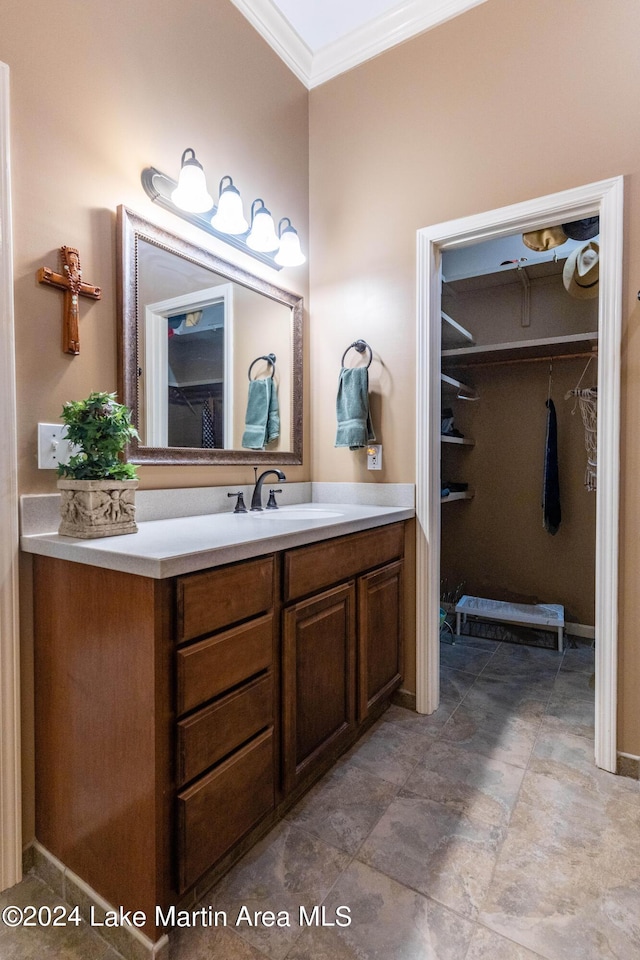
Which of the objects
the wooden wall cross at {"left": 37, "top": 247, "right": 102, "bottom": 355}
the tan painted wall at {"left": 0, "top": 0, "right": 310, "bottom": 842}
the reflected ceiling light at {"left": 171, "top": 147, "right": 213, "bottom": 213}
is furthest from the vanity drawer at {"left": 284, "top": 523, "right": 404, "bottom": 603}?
the reflected ceiling light at {"left": 171, "top": 147, "right": 213, "bottom": 213}

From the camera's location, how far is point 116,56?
1505 mm

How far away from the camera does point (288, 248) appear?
82.9 inches

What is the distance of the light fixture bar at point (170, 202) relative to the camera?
1598mm

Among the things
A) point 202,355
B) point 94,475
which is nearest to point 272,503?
point 202,355

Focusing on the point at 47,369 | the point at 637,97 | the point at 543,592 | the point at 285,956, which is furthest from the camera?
the point at 543,592

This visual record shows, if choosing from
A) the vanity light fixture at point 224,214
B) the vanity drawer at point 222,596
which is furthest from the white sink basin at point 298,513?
the vanity light fixture at point 224,214

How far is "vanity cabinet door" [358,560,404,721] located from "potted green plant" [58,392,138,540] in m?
0.90

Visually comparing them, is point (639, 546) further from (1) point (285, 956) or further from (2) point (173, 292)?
(2) point (173, 292)

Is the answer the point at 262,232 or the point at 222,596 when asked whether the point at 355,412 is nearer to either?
the point at 262,232

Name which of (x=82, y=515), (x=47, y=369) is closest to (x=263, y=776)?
(x=82, y=515)

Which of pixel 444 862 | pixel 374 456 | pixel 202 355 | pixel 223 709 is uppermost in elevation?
pixel 202 355

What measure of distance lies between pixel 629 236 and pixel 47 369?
192cm

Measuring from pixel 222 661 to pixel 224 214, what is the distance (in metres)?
1.56

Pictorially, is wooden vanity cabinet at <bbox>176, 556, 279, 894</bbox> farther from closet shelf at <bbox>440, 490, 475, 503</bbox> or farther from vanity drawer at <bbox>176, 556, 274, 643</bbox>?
closet shelf at <bbox>440, 490, 475, 503</bbox>
